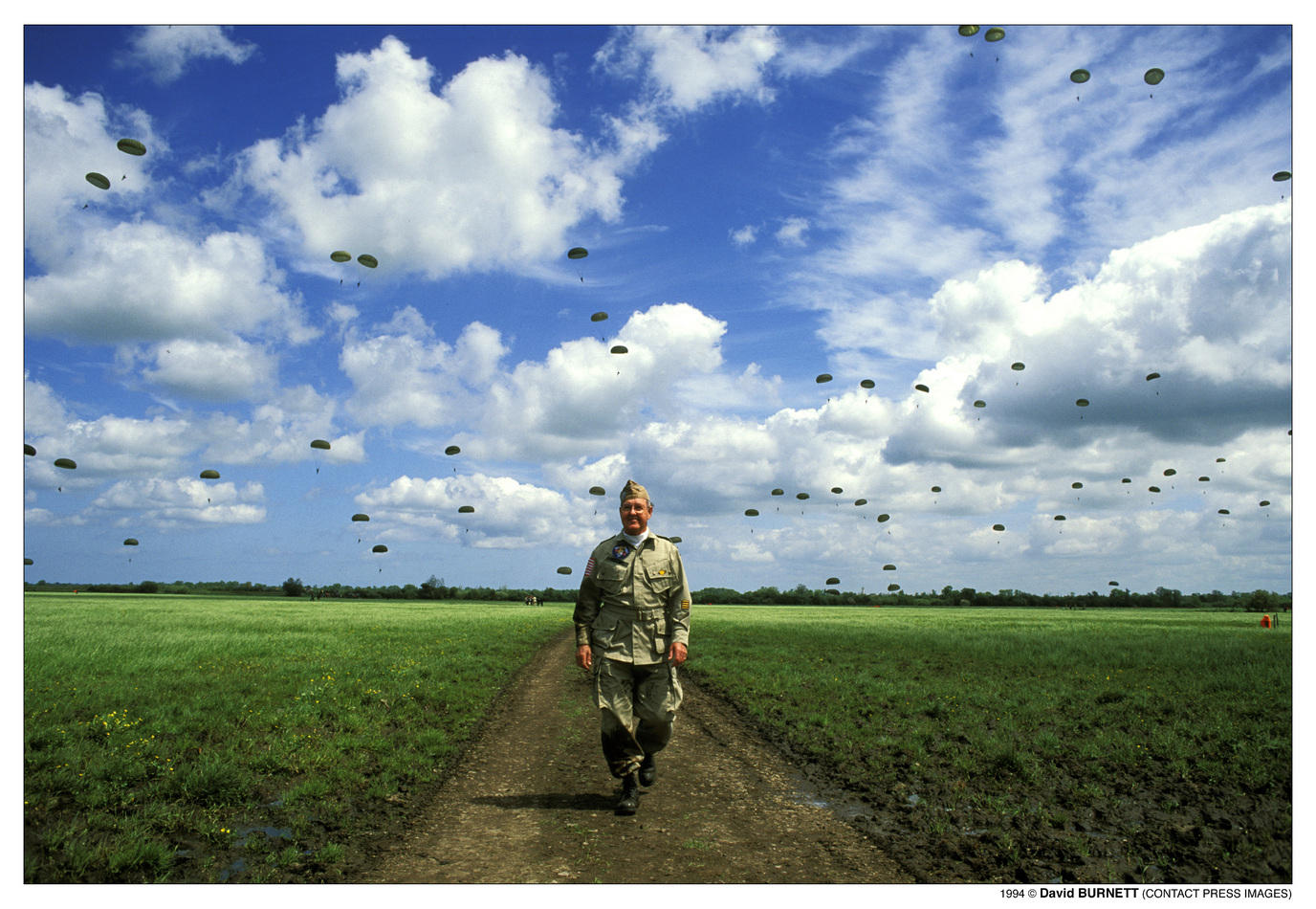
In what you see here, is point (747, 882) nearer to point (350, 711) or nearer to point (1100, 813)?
point (1100, 813)

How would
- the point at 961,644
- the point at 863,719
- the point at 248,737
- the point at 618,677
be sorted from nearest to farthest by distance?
1. the point at 618,677
2. the point at 248,737
3. the point at 863,719
4. the point at 961,644

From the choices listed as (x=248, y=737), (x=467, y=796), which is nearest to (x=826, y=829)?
(x=467, y=796)

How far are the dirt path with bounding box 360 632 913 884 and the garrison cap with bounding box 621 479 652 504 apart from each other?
4.22 meters

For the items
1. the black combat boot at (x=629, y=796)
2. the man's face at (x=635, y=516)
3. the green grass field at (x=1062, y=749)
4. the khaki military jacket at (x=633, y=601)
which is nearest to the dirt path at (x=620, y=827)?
the black combat boot at (x=629, y=796)

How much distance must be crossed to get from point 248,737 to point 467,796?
424cm

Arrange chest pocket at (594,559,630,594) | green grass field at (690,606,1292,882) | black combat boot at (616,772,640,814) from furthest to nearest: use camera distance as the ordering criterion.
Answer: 1. chest pocket at (594,559,630,594)
2. black combat boot at (616,772,640,814)
3. green grass field at (690,606,1292,882)

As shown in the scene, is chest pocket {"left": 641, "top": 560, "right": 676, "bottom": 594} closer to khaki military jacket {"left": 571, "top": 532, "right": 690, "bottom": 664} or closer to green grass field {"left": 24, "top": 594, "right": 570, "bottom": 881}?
khaki military jacket {"left": 571, "top": 532, "right": 690, "bottom": 664}

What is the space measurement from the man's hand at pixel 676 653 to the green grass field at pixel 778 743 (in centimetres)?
333

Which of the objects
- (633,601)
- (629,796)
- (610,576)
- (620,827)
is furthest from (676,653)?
(620,827)

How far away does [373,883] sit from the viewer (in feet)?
21.6

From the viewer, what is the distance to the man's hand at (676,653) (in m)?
9.17

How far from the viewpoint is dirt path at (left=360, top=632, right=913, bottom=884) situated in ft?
22.6

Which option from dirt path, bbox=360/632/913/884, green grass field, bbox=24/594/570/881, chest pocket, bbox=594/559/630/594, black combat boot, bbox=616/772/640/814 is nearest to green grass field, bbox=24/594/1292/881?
green grass field, bbox=24/594/570/881

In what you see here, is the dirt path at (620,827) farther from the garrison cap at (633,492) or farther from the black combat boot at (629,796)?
the garrison cap at (633,492)
